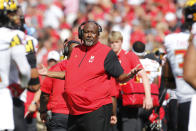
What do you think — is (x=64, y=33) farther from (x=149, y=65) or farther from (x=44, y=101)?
(x=44, y=101)

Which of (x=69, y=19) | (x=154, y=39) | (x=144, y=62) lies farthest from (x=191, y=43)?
(x=69, y=19)

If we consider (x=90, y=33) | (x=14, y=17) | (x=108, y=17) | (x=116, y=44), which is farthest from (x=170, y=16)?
(x=14, y=17)

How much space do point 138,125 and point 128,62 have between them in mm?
1265

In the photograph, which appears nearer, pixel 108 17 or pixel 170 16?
pixel 170 16

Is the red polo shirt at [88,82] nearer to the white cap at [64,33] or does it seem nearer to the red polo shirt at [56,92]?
the red polo shirt at [56,92]

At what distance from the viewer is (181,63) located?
5328 millimetres

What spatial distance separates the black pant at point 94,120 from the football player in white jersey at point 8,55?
49.4 inches

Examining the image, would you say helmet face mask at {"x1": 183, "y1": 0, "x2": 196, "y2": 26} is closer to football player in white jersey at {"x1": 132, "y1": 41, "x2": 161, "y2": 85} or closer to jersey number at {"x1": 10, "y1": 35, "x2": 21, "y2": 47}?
jersey number at {"x1": 10, "y1": 35, "x2": 21, "y2": 47}

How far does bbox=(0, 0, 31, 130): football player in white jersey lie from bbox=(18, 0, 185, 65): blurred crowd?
10556 mm

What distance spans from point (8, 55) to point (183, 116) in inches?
79.9

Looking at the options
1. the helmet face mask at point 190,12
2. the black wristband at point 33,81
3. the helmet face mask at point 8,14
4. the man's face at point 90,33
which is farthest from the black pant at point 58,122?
the helmet face mask at point 190,12

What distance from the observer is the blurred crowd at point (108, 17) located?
17.2 metres

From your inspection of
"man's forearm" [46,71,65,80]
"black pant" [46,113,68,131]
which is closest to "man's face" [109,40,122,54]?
"black pant" [46,113,68,131]

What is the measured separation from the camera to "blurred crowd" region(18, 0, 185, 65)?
56.5 ft
